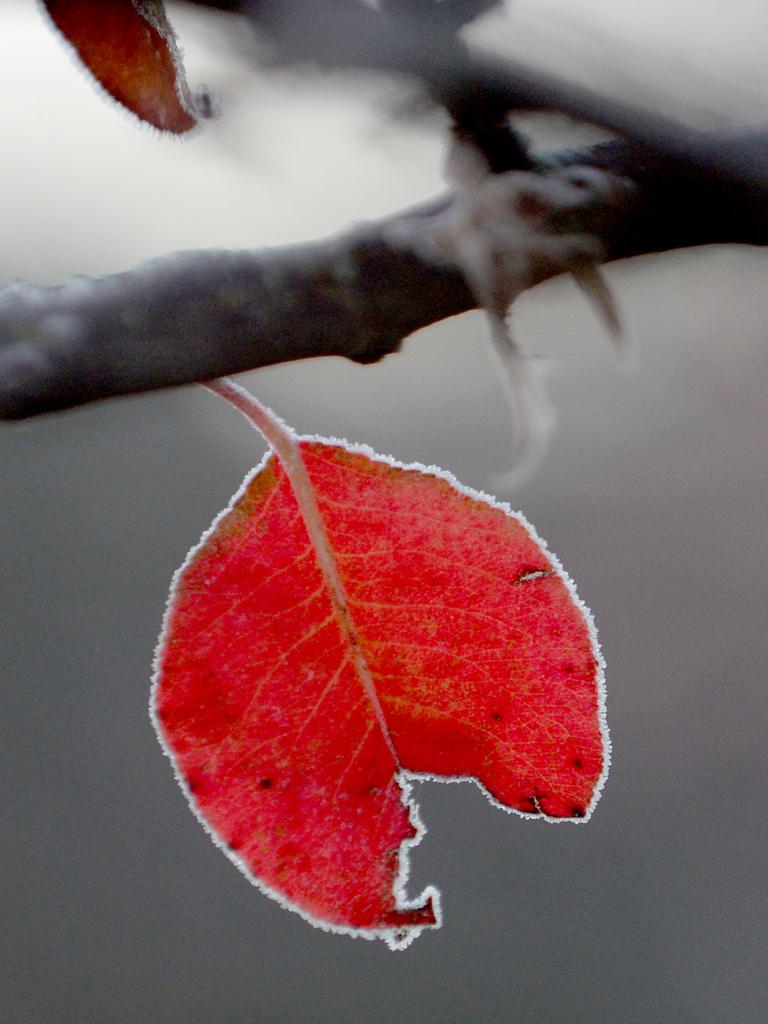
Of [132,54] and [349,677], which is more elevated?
[132,54]

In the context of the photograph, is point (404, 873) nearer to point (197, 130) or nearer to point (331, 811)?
point (331, 811)

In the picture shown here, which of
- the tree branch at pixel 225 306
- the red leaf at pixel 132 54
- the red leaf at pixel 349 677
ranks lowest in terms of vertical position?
the red leaf at pixel 349 677

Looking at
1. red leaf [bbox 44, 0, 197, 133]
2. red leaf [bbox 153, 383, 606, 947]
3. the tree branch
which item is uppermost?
red leaf [bbox 44, 0, 197, 133]

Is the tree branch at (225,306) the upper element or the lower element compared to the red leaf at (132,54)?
lower

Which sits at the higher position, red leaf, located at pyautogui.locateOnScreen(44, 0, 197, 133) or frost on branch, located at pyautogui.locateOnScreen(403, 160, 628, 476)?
red leaf, located at pyautogui.locateOnScreen(44, 0, 197, 133)
